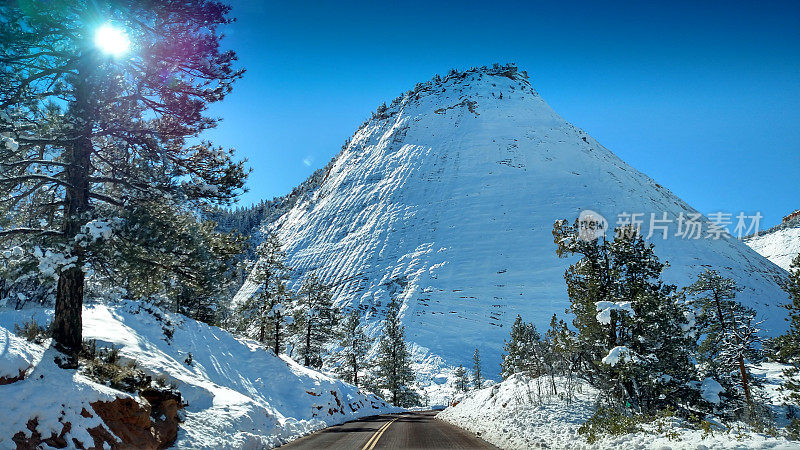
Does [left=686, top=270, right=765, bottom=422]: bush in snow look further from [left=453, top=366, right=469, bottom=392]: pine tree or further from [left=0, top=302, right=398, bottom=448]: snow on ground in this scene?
[left=453, top=366, right=469, bottom=392]: pine tree

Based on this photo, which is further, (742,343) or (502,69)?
(502,69)

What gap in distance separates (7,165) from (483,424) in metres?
16.3

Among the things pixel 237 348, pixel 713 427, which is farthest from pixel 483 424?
pixel 237 348

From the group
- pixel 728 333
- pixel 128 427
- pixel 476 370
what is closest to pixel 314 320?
pixel 128 427

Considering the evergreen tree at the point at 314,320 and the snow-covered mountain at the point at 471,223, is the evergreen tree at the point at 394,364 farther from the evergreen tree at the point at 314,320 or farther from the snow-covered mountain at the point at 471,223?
the snow-covered mountain at the point at 471,223

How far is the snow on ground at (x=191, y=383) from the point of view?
6.51 meters

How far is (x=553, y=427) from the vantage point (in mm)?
11086

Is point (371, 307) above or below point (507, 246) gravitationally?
below

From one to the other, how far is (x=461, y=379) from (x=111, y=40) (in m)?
61.3

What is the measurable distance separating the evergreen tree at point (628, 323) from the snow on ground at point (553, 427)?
148cm

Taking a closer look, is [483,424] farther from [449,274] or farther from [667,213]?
[667,213]

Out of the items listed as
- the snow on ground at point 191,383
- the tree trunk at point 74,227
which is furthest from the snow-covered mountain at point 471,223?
the tree trunk at point 74,227

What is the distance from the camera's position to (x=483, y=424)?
50.2ft

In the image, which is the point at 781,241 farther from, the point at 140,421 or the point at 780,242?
the point at 140,421
